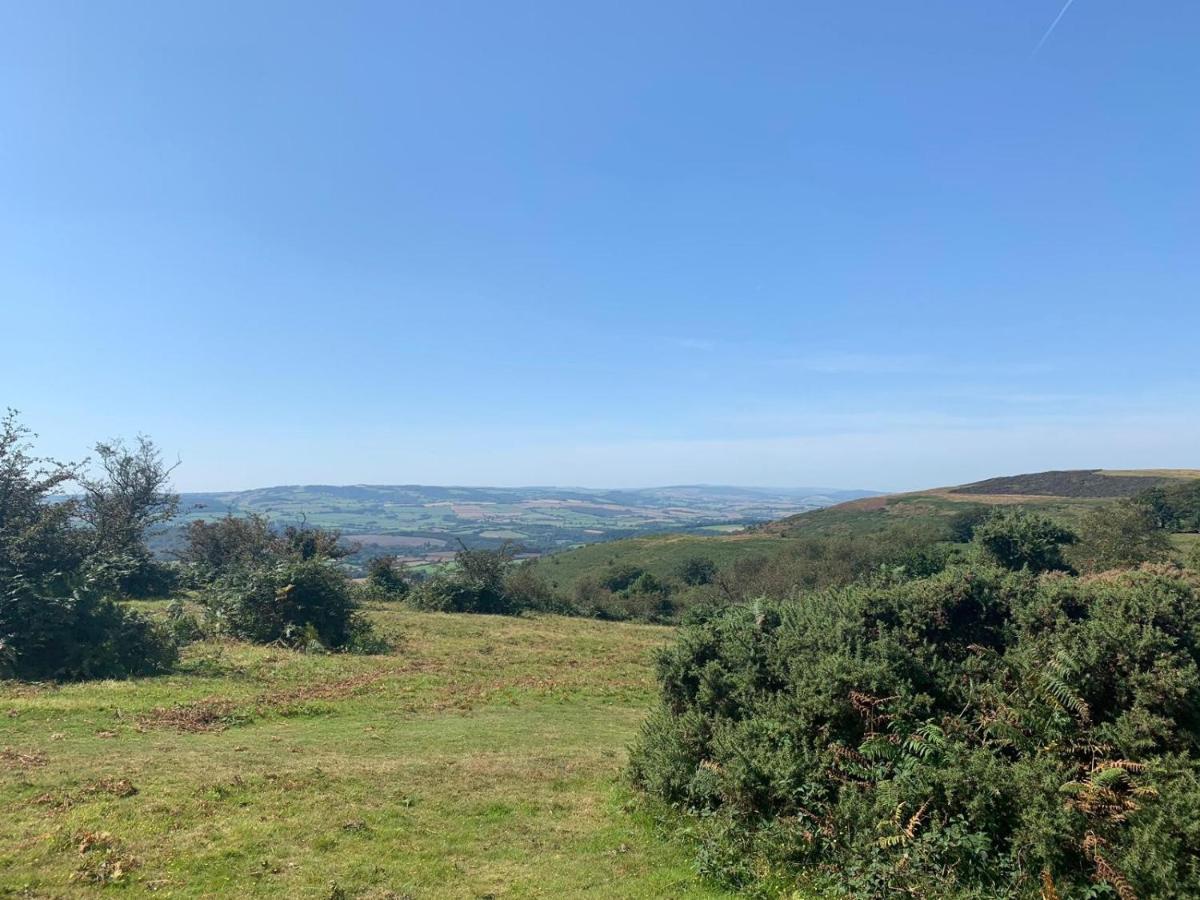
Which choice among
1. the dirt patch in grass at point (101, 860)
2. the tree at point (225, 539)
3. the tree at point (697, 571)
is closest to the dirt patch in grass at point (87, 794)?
the dirt patch in grass at point (101, 860)

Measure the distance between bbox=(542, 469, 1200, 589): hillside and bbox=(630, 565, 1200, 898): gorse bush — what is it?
6005cm

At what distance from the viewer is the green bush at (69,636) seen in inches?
744

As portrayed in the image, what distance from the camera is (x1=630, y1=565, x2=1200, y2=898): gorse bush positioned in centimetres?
659

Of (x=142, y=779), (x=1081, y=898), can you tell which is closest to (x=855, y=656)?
(x=1081, y=898)

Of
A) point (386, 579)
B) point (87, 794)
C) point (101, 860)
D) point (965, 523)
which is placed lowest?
point (386, 579)

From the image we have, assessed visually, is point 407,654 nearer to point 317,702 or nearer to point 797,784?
point 317,702

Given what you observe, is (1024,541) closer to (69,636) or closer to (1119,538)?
(1119,538)

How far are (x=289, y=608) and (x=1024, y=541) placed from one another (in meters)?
36.1

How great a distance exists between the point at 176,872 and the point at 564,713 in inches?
481

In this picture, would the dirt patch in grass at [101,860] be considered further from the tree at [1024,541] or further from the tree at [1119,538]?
the tree at [1119,538]

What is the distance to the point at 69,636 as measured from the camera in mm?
19812

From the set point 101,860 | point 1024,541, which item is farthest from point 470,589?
point 101,860

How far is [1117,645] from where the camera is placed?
25.8 feet

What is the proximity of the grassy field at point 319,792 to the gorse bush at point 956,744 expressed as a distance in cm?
127
